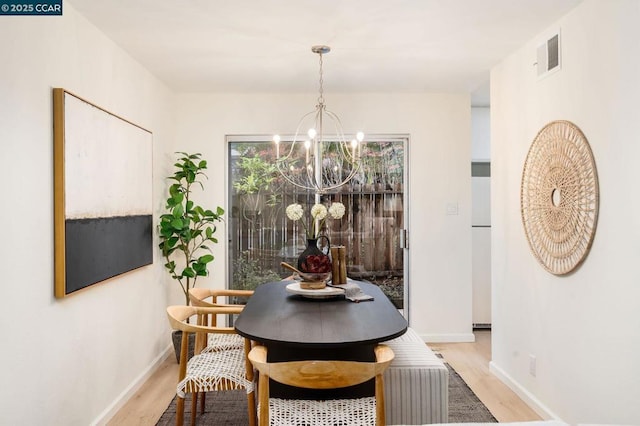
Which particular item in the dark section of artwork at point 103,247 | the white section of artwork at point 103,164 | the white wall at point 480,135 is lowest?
the dark section of artwork at point 103,247

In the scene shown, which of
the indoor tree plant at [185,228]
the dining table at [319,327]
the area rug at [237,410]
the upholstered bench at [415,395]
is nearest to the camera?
the dining table at [319,327]

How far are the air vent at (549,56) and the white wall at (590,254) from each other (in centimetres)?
5

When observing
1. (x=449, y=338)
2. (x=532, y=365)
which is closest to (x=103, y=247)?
(x=532, y=365)

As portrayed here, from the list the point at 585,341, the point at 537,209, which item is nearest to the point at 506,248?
the point at 537,209

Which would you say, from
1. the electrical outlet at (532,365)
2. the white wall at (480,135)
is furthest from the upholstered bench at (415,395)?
the white wall at (480,135)

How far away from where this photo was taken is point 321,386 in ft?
5.97

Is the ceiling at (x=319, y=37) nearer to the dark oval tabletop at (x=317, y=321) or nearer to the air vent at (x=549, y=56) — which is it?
the air vent at (x=549, y=56)

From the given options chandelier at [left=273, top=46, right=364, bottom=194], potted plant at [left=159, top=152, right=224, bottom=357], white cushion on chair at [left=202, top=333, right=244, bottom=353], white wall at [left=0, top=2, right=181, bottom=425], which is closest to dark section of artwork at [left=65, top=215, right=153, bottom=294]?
white wall at [left=0, top=2, right=181, bottom=425]

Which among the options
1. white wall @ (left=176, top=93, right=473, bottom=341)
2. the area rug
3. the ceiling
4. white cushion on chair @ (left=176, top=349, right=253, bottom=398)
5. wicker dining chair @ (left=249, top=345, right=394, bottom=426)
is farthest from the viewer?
white wall @ (left=176, top=93, right=473, bottom=341)

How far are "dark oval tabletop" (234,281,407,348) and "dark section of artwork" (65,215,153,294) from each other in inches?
37.0

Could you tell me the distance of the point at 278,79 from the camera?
4293 millimetres

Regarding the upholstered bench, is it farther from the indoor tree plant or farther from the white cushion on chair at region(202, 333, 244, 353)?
the indoor tree plant

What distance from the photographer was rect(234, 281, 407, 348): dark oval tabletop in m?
2.07

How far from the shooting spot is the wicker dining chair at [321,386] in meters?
1.81
